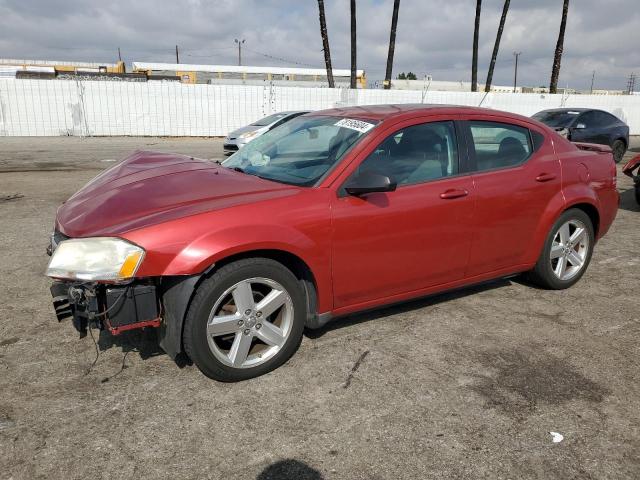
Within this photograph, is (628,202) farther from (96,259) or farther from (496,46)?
(496,46)

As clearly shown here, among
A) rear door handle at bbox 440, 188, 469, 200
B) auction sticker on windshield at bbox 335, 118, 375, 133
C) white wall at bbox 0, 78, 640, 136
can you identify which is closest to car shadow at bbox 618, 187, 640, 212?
rear door handle at bbox 440, 188, 469, 200

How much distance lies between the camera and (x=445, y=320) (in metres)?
4.05

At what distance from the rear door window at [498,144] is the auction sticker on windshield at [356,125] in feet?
2.90

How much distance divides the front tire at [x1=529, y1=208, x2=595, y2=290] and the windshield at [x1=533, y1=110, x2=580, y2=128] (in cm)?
984

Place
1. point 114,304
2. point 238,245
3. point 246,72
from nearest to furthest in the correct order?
point 114,304, point 238,245, point 246,72

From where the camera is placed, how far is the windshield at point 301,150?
11.6ft

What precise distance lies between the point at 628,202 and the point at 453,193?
272 inches

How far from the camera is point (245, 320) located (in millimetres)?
3057

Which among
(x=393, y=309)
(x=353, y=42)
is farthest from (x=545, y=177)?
(x=353, y=42)

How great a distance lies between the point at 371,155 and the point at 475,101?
24.4 meters

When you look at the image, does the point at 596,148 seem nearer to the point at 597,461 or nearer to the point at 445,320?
the point at 445,320

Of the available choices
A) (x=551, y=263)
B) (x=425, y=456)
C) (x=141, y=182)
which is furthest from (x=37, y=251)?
(x=551, y=263)

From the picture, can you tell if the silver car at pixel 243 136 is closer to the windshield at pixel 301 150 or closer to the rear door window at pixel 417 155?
the windshield at pixel 301 150

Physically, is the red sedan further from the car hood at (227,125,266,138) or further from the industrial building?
the industrial building
